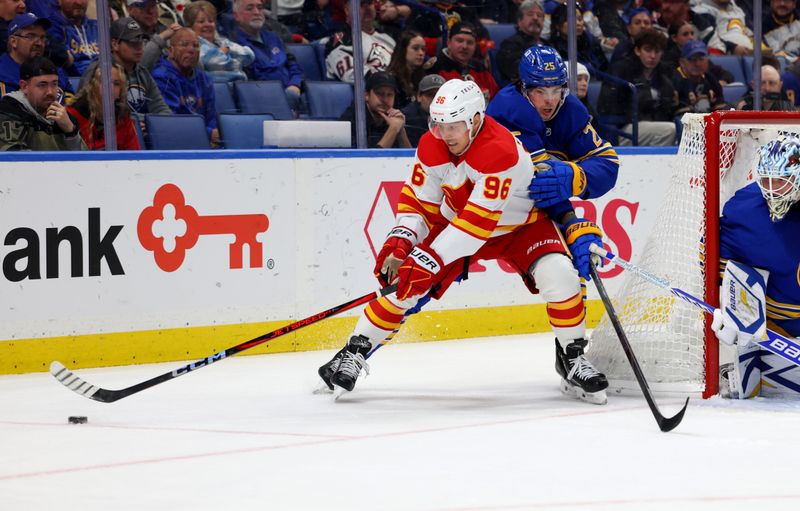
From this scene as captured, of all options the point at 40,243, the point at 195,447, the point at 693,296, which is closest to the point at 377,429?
the point at 195,447

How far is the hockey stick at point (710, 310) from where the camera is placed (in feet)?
12.9

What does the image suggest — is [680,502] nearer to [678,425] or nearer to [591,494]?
[591,494]

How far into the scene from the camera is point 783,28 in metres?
7.40

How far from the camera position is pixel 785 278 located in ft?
13.2

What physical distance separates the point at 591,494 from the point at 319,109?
3376 millimetres

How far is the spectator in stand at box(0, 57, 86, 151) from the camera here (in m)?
4.96

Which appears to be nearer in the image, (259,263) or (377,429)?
(377,429)

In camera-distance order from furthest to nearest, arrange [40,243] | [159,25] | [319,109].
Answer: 1. [319,109]
2. [159,25]
3. [40,243]

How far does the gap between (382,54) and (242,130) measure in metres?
0.84

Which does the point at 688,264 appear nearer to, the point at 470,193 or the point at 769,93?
the point at 470,193

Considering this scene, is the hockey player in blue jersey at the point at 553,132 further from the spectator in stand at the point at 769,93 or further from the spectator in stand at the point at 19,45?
the spectator in stand at the point at 769,93

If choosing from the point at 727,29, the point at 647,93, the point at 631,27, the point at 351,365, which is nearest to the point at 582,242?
the point at 351,365

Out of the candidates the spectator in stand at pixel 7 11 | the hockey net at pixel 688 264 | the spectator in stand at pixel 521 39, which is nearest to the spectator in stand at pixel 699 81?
the spectator in stand at pixel 521 39

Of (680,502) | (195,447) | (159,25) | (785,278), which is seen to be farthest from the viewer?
(159,25)
